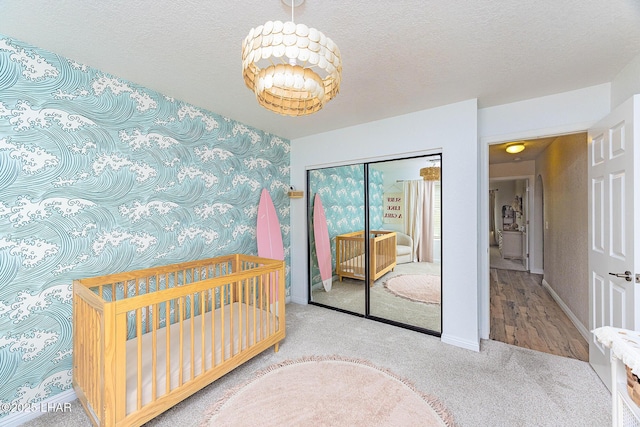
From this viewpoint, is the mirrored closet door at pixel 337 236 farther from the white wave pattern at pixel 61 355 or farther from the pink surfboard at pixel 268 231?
the white wave pattern at pixel 61 355

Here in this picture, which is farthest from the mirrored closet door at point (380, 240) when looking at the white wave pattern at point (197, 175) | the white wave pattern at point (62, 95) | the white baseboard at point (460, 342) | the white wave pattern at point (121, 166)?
the white wave pattern at point (62, 95)

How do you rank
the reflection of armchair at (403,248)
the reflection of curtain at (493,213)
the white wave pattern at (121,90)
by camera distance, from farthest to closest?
the reflection of curtain at (493,213) < the reflection of armchair at (403,248) < the white wave pattern at (121,90)

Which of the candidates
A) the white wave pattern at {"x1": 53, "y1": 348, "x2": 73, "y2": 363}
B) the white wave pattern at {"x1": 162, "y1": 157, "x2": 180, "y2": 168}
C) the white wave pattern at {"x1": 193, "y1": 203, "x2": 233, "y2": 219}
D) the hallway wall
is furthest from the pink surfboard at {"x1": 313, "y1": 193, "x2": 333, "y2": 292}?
the hallway wall

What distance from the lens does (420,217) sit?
271 cm

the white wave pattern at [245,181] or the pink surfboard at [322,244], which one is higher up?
the white wave pattern at [245,181]

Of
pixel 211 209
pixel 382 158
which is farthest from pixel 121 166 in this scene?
pixel 382 158

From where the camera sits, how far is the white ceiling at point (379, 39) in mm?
1282

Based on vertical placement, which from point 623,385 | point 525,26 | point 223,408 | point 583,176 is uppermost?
point 525,26

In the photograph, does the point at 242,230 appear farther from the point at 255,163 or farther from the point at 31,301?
the point at 31,301

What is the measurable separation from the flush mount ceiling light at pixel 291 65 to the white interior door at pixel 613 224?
1.82m

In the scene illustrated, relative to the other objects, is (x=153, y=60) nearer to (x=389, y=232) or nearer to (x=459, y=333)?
(x=389, y=232)

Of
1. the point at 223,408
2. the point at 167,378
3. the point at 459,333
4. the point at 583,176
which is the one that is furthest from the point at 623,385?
the point at 583,176

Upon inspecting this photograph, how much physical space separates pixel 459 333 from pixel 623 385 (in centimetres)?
133

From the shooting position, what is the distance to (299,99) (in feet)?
3.99
